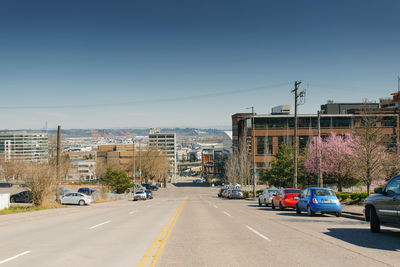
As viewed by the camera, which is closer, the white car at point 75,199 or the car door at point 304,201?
the car door at point 304,201

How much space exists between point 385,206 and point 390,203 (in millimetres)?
305

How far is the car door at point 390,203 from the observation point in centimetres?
1180

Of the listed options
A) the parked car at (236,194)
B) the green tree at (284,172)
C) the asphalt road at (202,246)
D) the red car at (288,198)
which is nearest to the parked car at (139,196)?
the parked car at (236,194)

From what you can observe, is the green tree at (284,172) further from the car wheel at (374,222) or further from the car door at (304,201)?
the car wheel at (374,222)

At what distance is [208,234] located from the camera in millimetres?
13586

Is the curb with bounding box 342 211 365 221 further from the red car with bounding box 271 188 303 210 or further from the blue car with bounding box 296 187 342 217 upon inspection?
the red car with bounding box 271 188 303 210

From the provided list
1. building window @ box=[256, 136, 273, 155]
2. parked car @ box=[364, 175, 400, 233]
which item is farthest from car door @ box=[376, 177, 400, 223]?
building window @ box=[256, 136, 273, 155]

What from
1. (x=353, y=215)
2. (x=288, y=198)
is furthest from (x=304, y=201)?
(x=288, y=198)

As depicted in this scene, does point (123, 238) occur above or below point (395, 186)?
below

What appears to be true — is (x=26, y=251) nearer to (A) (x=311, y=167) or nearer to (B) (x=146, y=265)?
(B) (x=146, y=265)

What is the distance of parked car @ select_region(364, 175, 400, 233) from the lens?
1185cm

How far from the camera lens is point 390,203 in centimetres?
1213

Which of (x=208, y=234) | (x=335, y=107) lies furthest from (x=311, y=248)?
(x=335, y=107)

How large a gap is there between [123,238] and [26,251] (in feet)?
10.7
